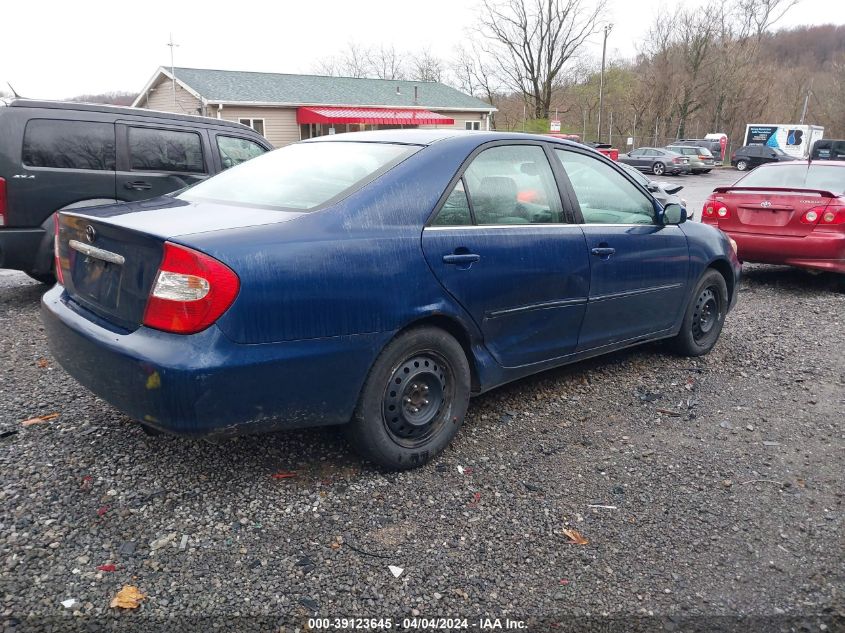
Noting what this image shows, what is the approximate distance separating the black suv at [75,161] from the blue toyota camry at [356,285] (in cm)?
295

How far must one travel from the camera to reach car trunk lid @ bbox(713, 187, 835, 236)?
7.46 m

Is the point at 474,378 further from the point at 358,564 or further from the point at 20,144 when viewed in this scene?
the point at 20,144

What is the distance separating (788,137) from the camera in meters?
46.2

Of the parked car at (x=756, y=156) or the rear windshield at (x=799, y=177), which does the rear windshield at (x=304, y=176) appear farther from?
the parked car at (x=756, y=156)

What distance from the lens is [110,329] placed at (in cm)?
279

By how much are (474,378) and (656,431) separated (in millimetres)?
1161

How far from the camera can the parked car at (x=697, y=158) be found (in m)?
38.3

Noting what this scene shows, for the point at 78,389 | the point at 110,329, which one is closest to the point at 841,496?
the point at 110,329

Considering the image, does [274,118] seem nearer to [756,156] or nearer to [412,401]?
[756,156]

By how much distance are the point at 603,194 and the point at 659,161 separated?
3644 cm

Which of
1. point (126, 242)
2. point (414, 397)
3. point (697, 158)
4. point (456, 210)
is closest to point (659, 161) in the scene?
point (697, 158)

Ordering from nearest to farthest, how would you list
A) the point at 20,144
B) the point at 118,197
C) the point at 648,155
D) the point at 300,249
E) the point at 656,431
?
the point at 300,249 < the point at 656,431 < the point at 20,144 < the point at 118,197 < the point at 648,155

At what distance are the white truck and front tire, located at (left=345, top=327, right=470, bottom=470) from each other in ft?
159

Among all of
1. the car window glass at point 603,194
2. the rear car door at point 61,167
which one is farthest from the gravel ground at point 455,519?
the rear car door at point 61,167
